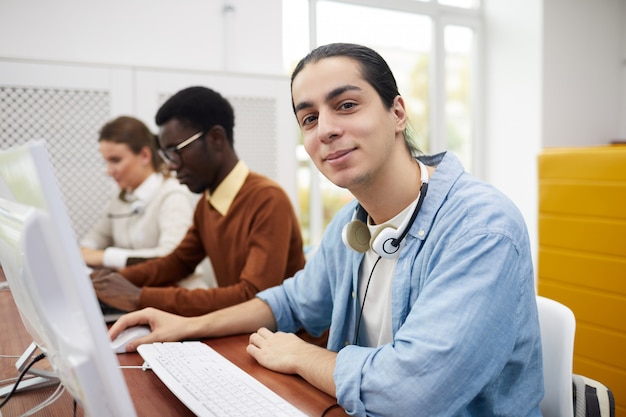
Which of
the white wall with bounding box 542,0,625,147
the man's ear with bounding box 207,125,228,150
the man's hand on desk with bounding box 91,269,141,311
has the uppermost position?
the white wall with bounding box 542,0,625,147

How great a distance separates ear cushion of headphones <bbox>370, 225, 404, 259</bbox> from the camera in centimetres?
101

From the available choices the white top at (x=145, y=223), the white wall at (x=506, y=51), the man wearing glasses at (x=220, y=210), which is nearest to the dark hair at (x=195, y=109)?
the man wearing glasses at (x=220, y=210)

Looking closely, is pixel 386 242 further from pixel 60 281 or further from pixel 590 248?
pixel 590 248

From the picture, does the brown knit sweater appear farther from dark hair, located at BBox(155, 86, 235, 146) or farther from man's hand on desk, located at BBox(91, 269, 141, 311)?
dark hair, located at BBox(155, 86, 235, 146)

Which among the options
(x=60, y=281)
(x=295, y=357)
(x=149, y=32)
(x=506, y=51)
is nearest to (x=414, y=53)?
(x=506, y=51)

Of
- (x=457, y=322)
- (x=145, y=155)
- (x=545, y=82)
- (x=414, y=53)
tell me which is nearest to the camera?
(x=457, y=322)

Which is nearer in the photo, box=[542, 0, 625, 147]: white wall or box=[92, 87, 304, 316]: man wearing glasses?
box=[92, 87, 304, 316]: man wearing glasses

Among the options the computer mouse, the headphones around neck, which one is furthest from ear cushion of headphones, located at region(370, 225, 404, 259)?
the computer mouse

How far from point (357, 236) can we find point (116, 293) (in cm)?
72

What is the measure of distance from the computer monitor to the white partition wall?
200 cm

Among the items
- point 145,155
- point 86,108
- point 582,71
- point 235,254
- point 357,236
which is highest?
point 582,71

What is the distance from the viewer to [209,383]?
2.98 ft

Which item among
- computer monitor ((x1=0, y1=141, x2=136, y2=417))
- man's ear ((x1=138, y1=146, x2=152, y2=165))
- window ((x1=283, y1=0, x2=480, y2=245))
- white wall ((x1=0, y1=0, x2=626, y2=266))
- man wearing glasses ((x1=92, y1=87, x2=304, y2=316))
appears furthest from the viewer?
window ((x1=283, y1=0, x2=480, y2=245))

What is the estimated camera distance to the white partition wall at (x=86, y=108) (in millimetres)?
2314
